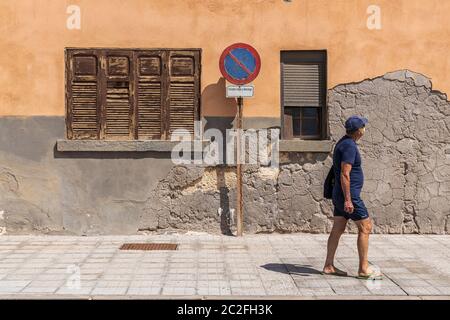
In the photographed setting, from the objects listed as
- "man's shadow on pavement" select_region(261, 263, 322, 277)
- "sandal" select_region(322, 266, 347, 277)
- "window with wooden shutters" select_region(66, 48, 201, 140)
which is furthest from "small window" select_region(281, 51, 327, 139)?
"sandal" select_region(322, 266, 347, 277)

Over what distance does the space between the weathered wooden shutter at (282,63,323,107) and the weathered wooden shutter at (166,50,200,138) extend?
145cm

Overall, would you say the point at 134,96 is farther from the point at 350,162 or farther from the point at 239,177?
the point at 350,162

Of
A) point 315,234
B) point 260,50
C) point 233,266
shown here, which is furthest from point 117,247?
point 260,50

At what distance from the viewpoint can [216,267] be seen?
6.79 m

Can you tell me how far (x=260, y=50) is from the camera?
29.2 ft

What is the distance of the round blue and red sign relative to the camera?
8562mm

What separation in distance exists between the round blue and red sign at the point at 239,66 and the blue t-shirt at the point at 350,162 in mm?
2696

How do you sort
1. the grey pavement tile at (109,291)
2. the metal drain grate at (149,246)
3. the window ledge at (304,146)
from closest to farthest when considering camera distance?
the grey pavement tile at (109,291) → the metal drain grate at (149,246) → the window ledge at (304,146)

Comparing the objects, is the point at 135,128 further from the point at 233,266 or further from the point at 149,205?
the point at 233,266

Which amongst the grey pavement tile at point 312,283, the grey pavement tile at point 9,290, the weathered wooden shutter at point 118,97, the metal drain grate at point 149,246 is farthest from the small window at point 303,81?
the grey pavement tile at point 9,290

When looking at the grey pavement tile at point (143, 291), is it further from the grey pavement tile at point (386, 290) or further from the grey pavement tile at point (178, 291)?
the grey pavement tile at point (386, 290)

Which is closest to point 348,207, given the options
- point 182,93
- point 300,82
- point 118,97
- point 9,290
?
point 300,82

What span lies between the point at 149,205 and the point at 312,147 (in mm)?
2785

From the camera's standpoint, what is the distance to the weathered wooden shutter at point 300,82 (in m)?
9.03
